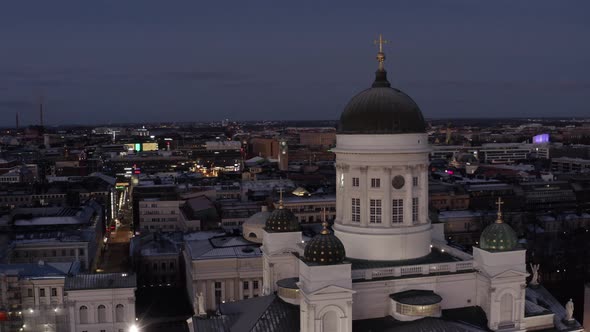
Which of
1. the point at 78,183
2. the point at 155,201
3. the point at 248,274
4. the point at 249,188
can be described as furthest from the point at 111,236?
the point at 248,274

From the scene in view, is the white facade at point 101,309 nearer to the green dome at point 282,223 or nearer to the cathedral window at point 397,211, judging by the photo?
the green dome at point 282,223

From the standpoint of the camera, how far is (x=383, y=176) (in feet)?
114

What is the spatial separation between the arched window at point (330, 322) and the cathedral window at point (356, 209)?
666cm

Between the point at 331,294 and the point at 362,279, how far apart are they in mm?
3268

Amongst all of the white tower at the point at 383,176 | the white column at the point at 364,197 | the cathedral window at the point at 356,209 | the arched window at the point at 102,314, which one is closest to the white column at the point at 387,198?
the white tower at the point at 383,176

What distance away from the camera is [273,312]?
34594mm

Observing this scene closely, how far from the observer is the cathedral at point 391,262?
32469mm

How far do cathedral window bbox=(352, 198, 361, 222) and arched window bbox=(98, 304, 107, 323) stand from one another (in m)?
27.6

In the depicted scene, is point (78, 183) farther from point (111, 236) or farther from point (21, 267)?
point (21, 267)

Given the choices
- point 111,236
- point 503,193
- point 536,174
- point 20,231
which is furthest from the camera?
point 536,174

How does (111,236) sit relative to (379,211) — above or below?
below

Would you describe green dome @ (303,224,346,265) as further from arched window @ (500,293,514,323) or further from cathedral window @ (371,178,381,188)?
arched window @ (500,293,514,323)

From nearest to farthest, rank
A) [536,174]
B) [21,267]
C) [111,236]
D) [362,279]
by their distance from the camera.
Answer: [362,279] < [21,267] < [111,236] < [536,174]

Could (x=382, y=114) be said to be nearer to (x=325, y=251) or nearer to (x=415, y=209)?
(x=415, y=209)
